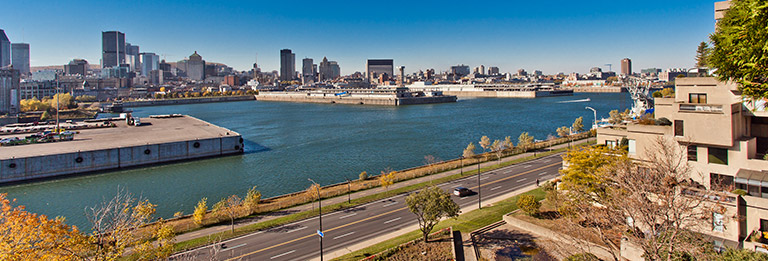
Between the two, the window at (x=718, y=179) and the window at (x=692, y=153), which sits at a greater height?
the window at (x=692, y=153)

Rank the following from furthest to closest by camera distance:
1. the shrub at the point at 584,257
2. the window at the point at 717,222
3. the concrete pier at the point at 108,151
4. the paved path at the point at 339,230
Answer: the concrete pier at the point at 108,151
the paved path at the point at 339,230
the window at the point at 717,222
the shrub at the point at 584,257

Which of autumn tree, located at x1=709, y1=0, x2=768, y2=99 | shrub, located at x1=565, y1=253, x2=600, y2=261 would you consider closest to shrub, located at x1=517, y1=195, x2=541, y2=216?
shrub, located at x1=565, y1=253, x2=600, y2=261

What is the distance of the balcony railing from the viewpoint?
44.3 feet

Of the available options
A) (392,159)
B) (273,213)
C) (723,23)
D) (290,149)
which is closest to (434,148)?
(392,159)

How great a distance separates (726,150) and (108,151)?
41.0 m

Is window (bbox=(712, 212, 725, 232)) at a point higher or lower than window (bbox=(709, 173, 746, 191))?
lower

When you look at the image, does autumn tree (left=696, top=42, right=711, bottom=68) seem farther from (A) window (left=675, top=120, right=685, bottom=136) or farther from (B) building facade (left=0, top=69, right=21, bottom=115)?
(B) building facade (left=0, top=69, right=21, bottom=115)

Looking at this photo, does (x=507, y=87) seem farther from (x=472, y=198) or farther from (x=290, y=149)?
(x=472, y=198)

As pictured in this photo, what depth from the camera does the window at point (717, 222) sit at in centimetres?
1236

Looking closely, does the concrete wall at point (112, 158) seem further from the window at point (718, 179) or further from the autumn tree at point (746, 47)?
the autumn tree at point (746, 47)

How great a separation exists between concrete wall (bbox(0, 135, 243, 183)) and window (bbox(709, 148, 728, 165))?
3812cm

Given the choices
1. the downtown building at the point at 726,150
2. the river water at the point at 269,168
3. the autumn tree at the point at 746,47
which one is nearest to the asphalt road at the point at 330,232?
the river water at the point at 269,168

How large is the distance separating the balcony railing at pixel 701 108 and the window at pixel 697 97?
3.48 feet

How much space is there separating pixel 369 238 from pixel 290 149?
96.0ft
